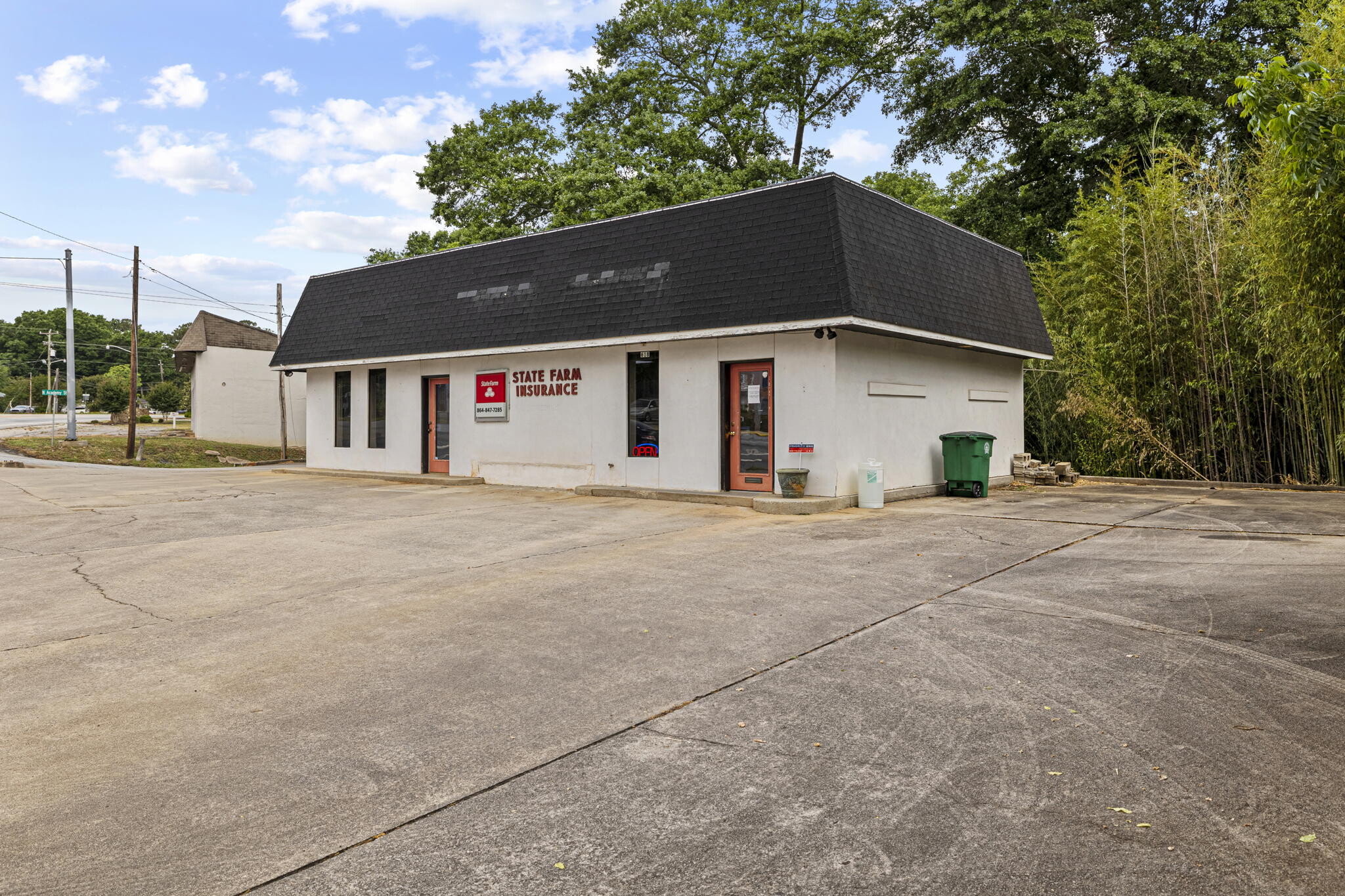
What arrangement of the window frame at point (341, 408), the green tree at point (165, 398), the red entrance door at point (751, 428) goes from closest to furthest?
the red entrance door at point (751, 428) < the window frame at point (341, 408) < the green tree at point (165, 398)

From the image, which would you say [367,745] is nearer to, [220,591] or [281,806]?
[281,806]

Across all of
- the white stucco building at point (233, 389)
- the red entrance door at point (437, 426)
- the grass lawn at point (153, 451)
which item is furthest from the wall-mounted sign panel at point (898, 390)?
the white stucco building at point (233, 389)

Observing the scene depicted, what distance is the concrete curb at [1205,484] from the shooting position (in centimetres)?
1441

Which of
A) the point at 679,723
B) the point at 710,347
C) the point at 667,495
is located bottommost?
the point at 679,723

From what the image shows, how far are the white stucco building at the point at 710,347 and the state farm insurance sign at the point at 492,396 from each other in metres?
0.04

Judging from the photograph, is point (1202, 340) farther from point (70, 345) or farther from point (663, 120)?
point (70, 345)

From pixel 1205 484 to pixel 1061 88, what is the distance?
1506 centimetres

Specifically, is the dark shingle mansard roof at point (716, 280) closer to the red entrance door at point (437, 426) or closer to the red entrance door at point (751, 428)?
the red entrance door at point (437, 426)

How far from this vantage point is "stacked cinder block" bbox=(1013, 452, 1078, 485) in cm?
1678

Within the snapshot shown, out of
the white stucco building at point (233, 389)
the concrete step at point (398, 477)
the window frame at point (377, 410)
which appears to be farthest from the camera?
the white stucco building at point (233, 389)

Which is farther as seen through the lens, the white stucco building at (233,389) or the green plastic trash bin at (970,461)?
the white stucco building at (233,389)

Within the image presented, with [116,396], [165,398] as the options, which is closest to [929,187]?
[165,398]

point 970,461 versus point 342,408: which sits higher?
point 342,408

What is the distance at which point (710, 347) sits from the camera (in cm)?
1441
